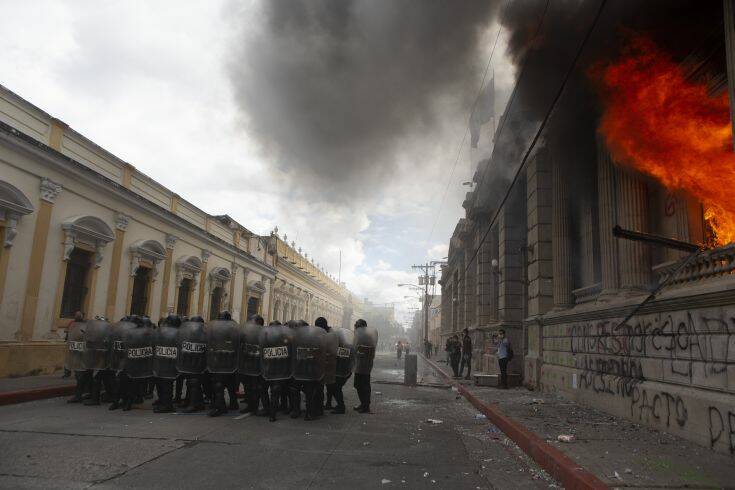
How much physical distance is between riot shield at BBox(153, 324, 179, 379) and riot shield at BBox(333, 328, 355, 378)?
274 centimetres

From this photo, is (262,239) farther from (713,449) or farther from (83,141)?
(713,449)

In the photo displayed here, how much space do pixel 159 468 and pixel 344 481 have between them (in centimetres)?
179

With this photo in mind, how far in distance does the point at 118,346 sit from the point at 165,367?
1.05m

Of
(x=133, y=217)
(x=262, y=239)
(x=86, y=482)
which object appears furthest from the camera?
(x=262, y=239)

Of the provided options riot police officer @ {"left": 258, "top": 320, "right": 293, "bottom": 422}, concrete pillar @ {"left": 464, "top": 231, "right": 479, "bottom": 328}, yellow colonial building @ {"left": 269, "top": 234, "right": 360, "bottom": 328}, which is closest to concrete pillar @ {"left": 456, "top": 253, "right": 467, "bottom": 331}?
concrete pillar @ {"left": 464, "top": 231, "right": 479, "bottom": 328}

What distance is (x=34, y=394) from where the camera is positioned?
30.7 feet

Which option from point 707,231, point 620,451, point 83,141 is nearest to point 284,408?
point 620,451

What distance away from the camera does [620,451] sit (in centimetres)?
562

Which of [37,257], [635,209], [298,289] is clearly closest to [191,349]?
[37,257]

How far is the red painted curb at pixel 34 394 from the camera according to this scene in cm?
870

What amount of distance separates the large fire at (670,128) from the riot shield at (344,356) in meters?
6.00

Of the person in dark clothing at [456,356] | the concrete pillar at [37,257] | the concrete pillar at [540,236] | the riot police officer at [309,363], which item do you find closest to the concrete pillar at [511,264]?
the person in dark clothing at [456,356]

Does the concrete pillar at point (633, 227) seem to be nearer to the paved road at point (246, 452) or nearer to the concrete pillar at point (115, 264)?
the paved road at point (246, 452)

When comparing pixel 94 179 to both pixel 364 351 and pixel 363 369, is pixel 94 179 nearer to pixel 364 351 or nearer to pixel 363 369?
pixel 364 351
